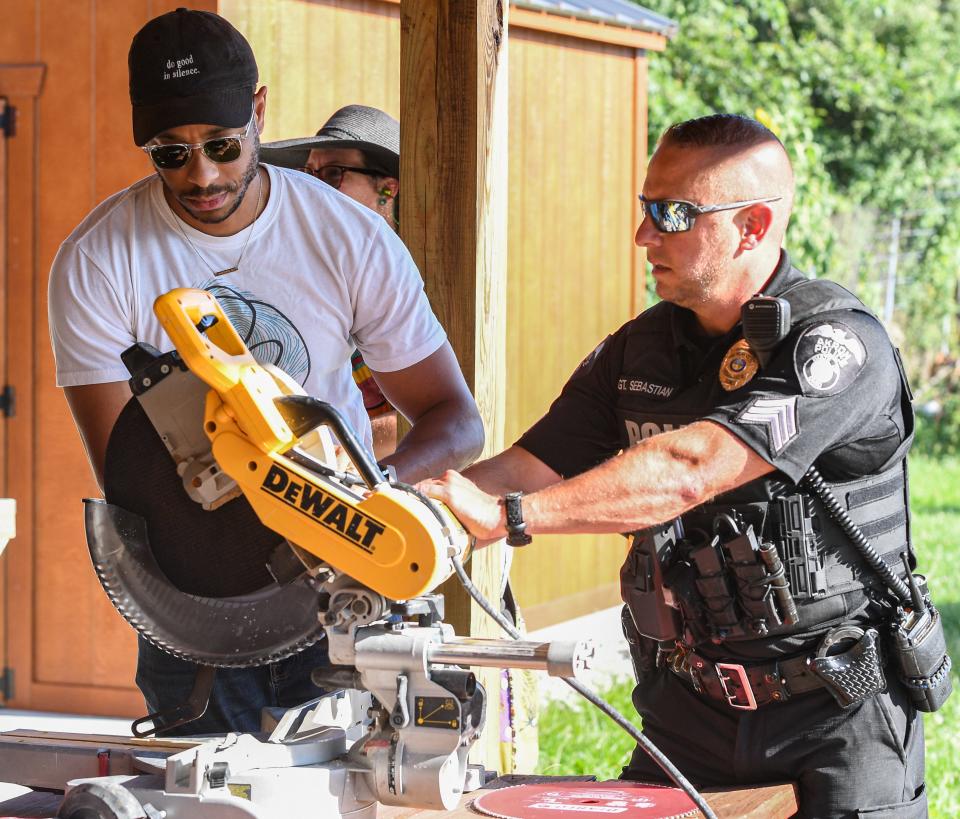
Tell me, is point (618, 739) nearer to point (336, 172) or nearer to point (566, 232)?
point (336, 172)

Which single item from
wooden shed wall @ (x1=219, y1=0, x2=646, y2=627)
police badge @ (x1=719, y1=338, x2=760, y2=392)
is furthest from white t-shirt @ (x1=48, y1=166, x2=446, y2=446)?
wooden shed wall @ (x1=219, y1=0, x2=646, y2=627)

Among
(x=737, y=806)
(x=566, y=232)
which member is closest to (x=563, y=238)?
(x=566, y=232)

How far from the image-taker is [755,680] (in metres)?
2.44

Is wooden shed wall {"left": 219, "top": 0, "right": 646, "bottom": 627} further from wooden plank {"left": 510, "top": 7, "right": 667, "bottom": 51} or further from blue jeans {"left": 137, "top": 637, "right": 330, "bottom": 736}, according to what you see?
blue jeans {"left": 137, "top": 637, "right": 330, "bottom": 736}

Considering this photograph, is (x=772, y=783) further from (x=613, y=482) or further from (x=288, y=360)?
(x=288, y=360)

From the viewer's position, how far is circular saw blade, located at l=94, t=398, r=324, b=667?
191 cm

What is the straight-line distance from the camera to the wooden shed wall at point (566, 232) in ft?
23.1

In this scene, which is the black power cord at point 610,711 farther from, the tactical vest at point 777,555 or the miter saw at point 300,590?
the tactical vest at point 777,555

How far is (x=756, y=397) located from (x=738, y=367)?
17 centimetres

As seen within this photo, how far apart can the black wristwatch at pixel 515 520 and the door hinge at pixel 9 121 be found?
444cm

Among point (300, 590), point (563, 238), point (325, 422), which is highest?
point (563, 238)

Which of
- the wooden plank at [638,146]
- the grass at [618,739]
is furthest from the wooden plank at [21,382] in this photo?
the wooden plank at [638,146]

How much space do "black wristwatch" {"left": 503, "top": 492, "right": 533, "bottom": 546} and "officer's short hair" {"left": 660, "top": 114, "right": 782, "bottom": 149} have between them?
35.1 inches

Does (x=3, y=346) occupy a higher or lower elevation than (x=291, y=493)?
higher
